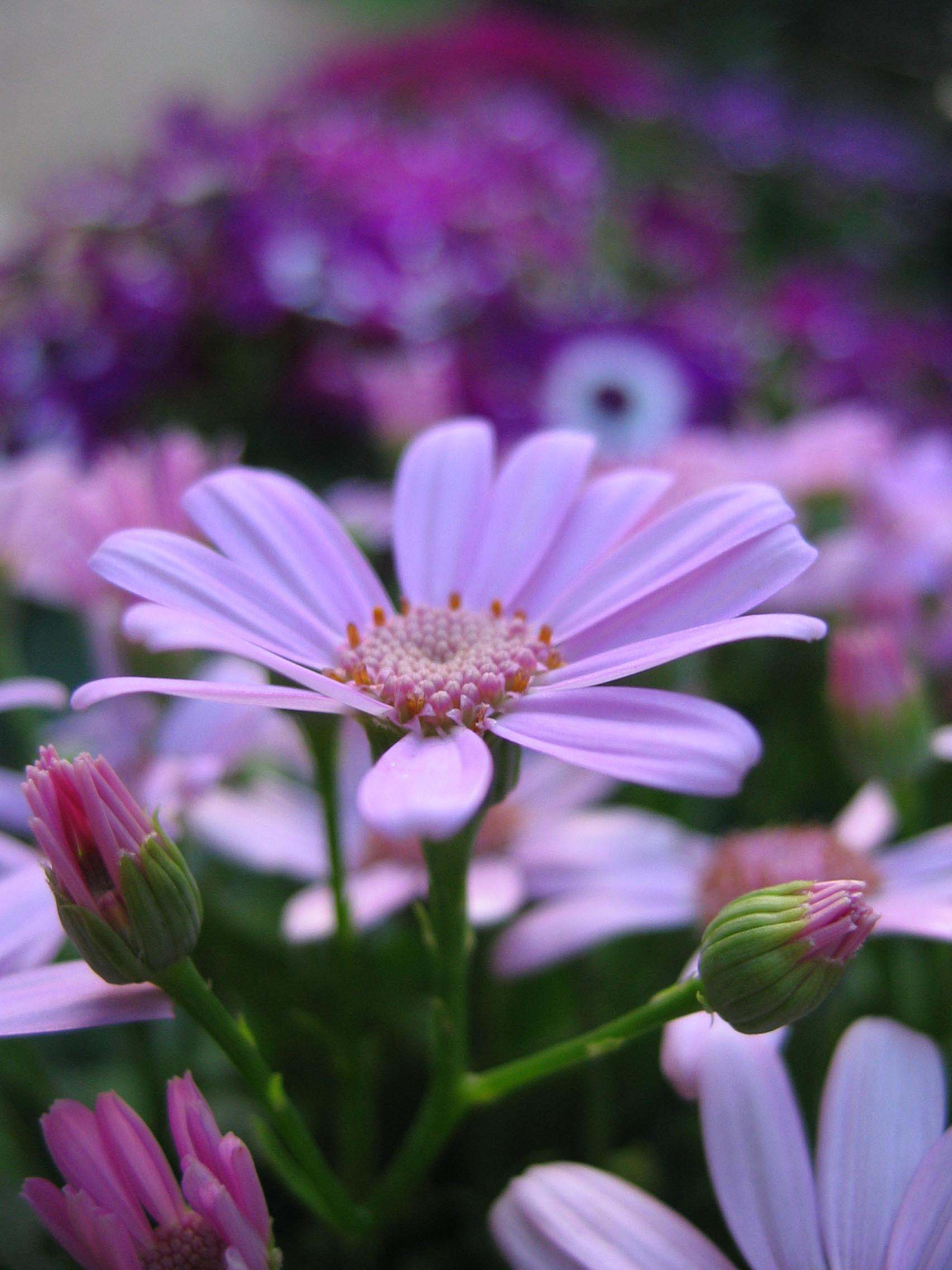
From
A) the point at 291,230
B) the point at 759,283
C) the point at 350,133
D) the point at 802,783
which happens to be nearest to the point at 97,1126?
the point at 802,783

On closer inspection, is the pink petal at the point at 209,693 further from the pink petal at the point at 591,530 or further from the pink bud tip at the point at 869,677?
the pink bud tip at the point at 869,677

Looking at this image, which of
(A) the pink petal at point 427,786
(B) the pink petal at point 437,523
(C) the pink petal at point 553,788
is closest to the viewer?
(A) the pink petal at point 427,786

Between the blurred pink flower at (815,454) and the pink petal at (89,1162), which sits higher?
the blurred pink flower at (815,454)

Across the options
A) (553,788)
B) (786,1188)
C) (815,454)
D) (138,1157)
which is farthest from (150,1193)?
(815,454)

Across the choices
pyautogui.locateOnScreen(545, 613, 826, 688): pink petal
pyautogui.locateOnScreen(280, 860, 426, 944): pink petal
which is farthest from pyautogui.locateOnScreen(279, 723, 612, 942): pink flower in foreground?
pyautogui.locateOnScreen(545, 613, 826, 688): pink petal

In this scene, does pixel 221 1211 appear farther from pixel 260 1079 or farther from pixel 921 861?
pixel 921 861

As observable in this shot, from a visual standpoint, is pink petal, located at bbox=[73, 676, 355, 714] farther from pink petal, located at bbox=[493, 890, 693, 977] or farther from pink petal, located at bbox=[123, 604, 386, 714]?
pink petal, located at bbox=[493, 890, 693, 977]

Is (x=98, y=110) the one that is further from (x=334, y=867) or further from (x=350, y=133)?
(x=334, y=867)

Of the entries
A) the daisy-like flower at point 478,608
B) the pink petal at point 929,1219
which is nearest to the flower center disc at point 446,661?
the daisy-like flower at point 478,608
